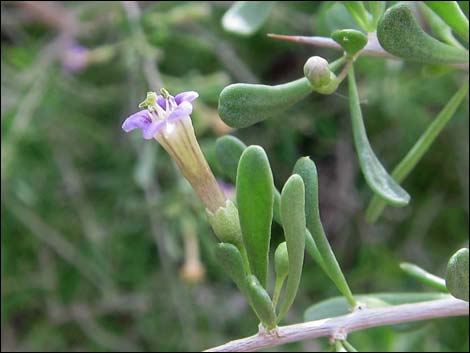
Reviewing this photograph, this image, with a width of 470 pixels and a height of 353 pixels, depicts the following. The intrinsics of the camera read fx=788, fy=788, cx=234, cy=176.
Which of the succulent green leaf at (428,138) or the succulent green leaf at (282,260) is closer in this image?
the succulent green leaf at (282,260)

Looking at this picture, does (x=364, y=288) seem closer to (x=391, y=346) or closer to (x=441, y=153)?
(x=441, y=153)

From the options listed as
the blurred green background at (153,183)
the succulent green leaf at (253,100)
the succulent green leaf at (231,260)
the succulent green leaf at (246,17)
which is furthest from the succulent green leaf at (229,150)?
the blurred green background at (153,183)

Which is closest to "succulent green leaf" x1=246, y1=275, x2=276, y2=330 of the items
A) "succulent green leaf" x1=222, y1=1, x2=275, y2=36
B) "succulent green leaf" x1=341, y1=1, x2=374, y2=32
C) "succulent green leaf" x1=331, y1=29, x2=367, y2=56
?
"succulent green leaf" x1=331, y1=29, x2=367, y2=56

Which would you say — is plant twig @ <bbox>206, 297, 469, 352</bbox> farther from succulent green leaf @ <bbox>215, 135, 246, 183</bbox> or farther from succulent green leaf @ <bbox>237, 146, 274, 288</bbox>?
succulent green leaf @ <bbox>215, 135, 246, 183</bbox>

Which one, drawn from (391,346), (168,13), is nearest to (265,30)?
(168,13)

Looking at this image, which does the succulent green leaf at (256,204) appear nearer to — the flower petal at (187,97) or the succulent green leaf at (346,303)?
the flower petal at (187,97)

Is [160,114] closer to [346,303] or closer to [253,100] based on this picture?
[253,100]

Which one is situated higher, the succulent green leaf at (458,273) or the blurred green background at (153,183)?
the succulent green leaf at (458,273)
